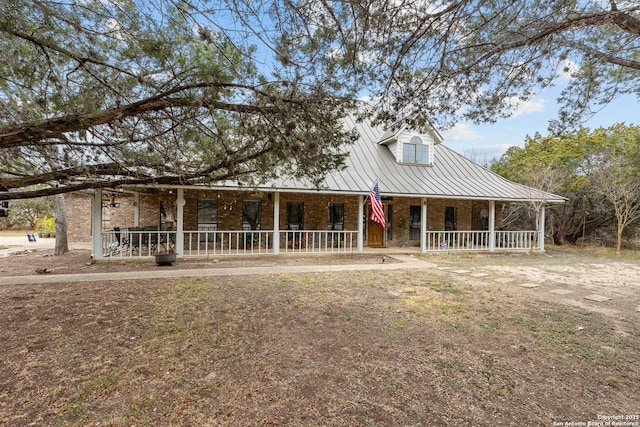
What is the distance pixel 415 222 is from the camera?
15086 mm

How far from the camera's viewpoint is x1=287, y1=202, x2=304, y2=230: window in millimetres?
13219

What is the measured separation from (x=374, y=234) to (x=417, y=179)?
3.21m

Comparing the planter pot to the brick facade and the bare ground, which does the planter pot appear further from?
the brick facade

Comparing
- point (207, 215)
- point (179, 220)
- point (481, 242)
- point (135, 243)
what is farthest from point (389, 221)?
point (135, 243)

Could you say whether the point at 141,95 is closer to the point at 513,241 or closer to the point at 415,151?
the point at 415,151

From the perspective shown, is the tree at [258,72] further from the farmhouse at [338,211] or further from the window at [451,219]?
the window at [451,219]

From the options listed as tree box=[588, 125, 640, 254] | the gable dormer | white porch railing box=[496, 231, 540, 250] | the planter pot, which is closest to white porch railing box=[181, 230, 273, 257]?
the planter pot

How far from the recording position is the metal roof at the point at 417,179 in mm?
12027

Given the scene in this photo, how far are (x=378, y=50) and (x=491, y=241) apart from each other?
39.3 ft

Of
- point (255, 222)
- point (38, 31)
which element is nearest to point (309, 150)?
point (38, 31)

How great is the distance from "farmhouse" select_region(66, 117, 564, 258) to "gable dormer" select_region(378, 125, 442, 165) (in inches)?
2.0

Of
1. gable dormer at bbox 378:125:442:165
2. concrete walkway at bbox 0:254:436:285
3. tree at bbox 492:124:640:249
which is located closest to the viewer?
concrete walkway at bbox 0:254:436:285

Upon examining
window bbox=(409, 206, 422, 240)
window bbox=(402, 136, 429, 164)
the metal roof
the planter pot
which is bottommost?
the planter pot

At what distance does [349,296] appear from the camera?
6.18 m
